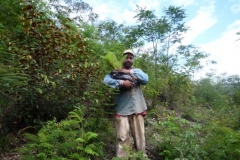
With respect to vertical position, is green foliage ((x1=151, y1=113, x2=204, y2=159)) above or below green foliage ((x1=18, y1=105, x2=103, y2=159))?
below

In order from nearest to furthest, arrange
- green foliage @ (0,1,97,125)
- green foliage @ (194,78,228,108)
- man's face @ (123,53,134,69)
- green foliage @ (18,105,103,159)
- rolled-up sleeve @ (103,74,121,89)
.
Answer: green foliage @ (18,105,103,159)
green foliage @ (0,1,97,125)
rolled-up sleeve @ (103,74,121,89)
man's face @ (123,53,134,69)
green foliage @ (194,78,228,108)

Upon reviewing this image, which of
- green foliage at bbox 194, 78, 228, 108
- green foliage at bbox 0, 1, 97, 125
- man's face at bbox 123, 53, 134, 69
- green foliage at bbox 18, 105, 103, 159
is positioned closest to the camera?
green foliage at bbox 18, 105, 103, 159

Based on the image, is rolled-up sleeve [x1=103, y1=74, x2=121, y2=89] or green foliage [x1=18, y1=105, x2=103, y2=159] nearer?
green foliage [x1=18, y1=105, x2=103, y2=159]

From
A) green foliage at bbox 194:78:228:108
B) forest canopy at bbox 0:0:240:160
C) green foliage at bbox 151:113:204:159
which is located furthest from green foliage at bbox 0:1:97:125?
green foliage at bbox 194:78:228:108

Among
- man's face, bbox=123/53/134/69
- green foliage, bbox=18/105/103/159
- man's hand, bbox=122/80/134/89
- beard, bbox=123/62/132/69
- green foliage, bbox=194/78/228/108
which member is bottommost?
green foliage, bbox=18/105/103/159

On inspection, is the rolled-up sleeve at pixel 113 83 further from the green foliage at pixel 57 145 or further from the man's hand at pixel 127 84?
the green foliage at pixel 57 145

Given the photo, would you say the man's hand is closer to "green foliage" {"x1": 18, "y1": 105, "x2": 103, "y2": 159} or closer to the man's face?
the man's face

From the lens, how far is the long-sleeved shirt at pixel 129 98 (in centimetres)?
468

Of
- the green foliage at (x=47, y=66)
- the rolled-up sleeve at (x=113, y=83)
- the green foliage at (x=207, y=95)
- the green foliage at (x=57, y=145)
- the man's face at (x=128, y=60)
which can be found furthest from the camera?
the green foliage at (x=207, y=95)

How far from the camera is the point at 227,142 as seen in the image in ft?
16.2

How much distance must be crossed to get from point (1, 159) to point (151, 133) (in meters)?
3.44

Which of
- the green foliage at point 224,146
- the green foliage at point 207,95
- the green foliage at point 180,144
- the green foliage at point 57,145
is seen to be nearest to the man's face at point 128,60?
Result: the green foliage at point 57,145

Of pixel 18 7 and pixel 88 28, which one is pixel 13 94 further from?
pixel 88 28

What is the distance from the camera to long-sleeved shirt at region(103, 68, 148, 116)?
468 cm
